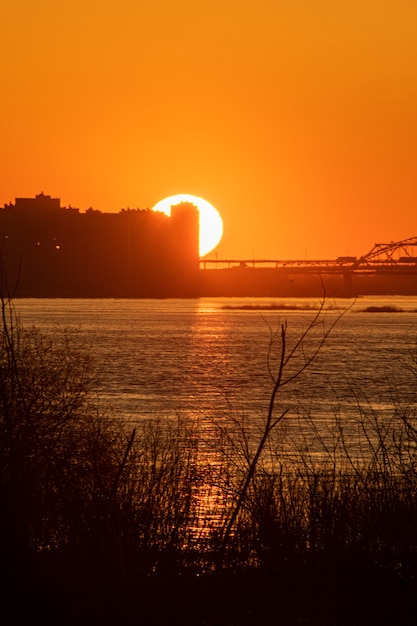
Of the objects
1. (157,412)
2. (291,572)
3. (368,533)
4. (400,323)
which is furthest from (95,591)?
(400,323)

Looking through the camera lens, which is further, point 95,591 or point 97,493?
point 97,493

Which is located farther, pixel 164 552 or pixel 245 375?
pixel 245 375

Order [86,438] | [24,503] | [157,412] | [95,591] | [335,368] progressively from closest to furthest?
[95,591]
[24,503]
[86,438]
[157,412]
[335,368]

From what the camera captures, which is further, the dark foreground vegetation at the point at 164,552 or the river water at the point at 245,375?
the river water at the point at 245,375

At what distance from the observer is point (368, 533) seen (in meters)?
13.7

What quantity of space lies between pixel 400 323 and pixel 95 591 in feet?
433

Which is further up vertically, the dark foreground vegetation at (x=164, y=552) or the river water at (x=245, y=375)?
the dark foreground vegetation at (x=164, y=552)

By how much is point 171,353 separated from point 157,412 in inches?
1770

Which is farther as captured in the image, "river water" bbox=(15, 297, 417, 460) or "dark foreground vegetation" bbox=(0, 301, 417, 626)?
"river water" bbox=(15, 297, 417, 460)

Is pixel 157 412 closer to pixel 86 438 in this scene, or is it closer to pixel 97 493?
pixel 86 438

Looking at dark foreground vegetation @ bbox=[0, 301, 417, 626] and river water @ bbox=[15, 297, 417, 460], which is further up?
dark foreground vegetation @ bbox=[0, 301, 417, 626]

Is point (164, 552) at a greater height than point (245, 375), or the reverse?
point (164, 552)

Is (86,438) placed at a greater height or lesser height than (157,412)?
greater

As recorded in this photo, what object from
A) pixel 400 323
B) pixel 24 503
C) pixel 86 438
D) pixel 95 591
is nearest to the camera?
pixel 95 591
